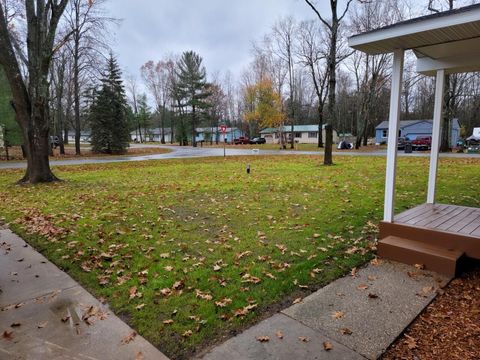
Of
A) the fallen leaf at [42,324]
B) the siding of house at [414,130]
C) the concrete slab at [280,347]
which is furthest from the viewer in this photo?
the siding of house at [414,130]

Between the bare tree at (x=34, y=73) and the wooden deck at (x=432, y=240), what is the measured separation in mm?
10696

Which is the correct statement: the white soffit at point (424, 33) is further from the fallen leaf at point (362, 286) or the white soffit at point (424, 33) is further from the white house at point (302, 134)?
the white house at point (302, 134)

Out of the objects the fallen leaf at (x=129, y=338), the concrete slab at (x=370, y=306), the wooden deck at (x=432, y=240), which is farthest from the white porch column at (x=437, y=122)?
the fallen leaf at (x=129, y=338)

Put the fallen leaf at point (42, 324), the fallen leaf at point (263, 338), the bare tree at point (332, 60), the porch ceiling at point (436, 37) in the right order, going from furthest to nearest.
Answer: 1. the bare tree at point (332, 60)
2. the porch ceiling at point (436, 37)
3. the fallen leaf at point (42, 324)
4. the fallen leaf at point (263, 338)

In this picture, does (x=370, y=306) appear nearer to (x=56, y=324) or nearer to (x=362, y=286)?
(x=362, y=286)

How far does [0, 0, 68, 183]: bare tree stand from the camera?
9.79m

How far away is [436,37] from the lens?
379 centimetres

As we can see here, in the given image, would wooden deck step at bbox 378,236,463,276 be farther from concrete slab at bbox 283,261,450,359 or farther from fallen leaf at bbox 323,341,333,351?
fallen leaf at bbox 323,341,333,351

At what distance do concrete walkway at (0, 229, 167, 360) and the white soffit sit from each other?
407cm

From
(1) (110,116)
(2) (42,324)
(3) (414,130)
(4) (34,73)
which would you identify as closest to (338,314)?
(2) (42,324)

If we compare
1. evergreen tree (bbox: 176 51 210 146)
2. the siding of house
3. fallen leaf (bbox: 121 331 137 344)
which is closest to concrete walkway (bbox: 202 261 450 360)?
fallen leaf (bbox: 121 331 137 344)

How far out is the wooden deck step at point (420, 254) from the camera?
347cm

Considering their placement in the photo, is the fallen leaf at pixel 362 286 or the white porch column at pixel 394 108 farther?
the white porch column at pixel 394 108

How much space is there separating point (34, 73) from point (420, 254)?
11.4 meters
